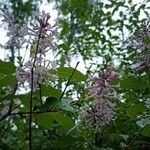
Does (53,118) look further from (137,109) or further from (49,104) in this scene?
(137,109)

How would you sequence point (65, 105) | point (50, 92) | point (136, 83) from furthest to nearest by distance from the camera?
point (136, 83)
point (50, 92)
point (65, 105)

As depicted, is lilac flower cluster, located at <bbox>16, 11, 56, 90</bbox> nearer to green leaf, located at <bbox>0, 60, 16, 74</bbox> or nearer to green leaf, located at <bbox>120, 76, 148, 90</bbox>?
green leaf, located at <bbox>0, 60, 16, 74</bbox>

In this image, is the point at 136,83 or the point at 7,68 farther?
the point at 136,83

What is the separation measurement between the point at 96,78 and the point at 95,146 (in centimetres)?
41

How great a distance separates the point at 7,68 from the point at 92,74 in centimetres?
39

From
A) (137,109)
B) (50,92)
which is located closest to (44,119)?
(50,92)

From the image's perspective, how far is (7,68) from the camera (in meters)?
1.69

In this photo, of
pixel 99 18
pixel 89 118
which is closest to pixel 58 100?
pixel 89 118

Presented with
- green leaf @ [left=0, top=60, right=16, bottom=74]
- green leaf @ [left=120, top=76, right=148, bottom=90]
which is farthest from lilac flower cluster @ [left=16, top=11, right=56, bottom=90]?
green leaf @ [left=120, top=76, right=148, bottom=90]

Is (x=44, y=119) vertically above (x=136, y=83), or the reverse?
(x=136, y=83)

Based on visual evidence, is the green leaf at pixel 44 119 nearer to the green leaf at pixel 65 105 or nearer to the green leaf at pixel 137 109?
the green leaf at pixel 65 105

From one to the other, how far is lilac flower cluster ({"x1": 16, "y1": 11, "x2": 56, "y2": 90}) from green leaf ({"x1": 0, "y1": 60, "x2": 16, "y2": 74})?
0.02 m

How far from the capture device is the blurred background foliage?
1.94m

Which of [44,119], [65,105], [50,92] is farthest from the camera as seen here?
[44,119]
